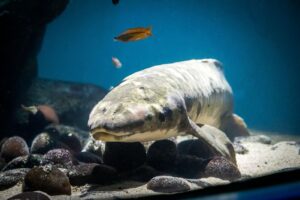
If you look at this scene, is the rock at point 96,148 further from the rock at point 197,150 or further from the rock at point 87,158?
the rock at point 197,150

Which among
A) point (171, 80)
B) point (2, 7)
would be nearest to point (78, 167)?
point (171, 80)

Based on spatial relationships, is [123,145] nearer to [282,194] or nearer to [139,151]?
[139,151]

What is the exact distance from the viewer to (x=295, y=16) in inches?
547

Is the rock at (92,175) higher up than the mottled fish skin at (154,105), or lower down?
lower down

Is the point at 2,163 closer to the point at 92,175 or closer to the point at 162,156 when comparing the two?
the point at 92,175

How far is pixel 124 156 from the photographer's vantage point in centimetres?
Result: 579

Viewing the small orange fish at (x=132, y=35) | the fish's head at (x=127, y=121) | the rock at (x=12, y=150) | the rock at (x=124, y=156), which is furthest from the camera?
the small orange fish at (x=132, y=35)

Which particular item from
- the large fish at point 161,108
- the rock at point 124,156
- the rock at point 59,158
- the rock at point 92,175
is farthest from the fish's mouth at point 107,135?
the rock at point 59,158

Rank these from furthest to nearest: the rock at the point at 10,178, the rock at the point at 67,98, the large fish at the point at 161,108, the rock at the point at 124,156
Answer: the rock at the point at 67,98, the rock at the point at 124,156, the rock at the point at 10,178, the large fish at the point at 161,108

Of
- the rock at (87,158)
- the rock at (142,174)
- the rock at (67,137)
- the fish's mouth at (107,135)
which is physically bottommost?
the rock at (67,137)

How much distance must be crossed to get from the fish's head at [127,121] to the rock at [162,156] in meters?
0.72

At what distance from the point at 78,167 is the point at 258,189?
373 centimetres

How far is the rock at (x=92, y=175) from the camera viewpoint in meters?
5.03

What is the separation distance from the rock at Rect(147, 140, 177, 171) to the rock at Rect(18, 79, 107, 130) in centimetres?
839
